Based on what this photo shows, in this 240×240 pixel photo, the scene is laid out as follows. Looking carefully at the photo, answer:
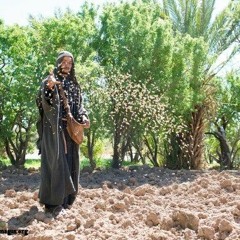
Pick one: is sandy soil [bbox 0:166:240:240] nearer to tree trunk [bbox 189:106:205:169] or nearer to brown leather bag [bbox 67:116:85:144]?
brown leather bag [bbox 67:116:85:144]

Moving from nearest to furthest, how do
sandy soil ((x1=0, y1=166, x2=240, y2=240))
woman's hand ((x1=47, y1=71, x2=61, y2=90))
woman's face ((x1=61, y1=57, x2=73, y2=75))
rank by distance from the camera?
1. sandy soil ((x1=0, y1=166, x2=240, y2=240))
2. woman's hand ((x1=47, y1=71, x2=61, y2=90))
3. woman's face ((x1=61, y1=57, x2=73, y2=75))

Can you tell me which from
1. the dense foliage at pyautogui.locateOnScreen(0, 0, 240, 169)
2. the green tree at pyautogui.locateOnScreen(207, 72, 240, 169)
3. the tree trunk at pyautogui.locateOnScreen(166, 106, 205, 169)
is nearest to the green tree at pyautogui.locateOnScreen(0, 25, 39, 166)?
the dense foliage at pyautogui.locateOnScreen(0, 0, 240, 169)

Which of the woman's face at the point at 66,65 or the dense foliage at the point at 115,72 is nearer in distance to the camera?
the woman's face at the point at 66,65

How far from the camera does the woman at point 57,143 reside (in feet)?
17.1

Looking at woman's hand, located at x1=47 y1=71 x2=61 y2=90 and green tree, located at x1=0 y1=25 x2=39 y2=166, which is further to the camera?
green tree, located at x1=0 y1=25 x2=39 y2=166

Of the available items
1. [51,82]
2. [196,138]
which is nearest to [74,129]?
[51,82]

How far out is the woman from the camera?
17.1ft

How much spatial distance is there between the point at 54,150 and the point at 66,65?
0.85m

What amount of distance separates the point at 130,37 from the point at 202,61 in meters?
2.02

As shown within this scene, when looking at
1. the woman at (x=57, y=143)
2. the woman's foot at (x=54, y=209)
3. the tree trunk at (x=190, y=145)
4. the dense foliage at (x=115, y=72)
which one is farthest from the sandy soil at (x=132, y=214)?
the tree trunk at (x=190, y=145)

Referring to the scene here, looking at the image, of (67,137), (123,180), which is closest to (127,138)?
(123,180)

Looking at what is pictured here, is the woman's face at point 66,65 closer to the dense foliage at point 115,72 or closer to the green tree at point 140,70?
the dense foliage at point 115,72

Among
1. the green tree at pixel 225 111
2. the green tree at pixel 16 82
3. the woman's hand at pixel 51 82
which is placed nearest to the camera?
the woman's hand at pixel 51 82

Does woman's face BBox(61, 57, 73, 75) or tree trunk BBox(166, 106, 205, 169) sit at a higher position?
woman's face BBox(61, 57, 73, 75)
